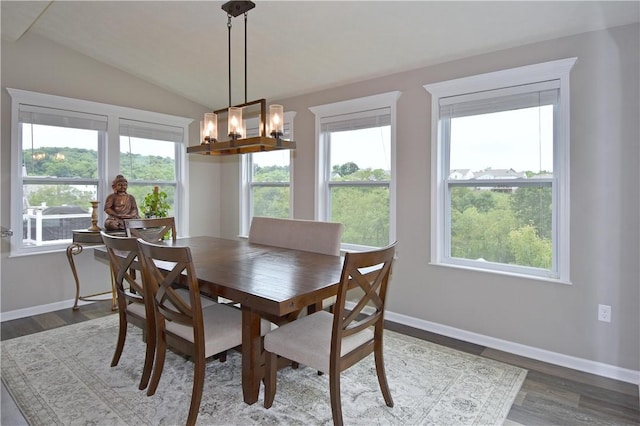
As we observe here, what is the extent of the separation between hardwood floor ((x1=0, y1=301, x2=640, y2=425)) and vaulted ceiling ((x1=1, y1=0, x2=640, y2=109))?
2.39 meters

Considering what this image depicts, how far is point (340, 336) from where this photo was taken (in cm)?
183

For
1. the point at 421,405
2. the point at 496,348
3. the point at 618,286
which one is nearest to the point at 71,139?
the point at 421,405

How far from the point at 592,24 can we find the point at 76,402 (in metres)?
4.09

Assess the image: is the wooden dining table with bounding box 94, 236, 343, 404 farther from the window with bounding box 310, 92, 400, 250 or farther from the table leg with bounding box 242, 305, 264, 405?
the window with bounding box 310, 92, 400, 250

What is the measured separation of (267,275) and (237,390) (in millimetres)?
813

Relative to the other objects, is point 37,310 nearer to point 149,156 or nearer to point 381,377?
point 149,156

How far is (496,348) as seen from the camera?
9.78 ft

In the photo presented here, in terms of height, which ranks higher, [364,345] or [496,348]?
[364,345]

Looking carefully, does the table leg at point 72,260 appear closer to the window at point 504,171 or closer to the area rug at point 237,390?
the area rug at point 237,390

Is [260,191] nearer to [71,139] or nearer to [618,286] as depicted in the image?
[71,139]

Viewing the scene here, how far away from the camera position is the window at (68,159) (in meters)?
3.66

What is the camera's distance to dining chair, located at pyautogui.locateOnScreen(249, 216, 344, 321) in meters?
2.91

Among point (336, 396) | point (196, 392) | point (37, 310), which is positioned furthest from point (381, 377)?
point (37, 310)

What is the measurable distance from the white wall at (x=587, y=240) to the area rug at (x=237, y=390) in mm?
438
